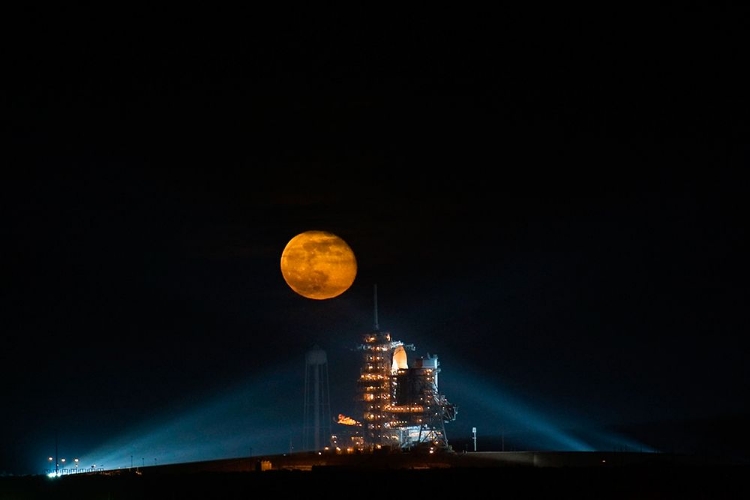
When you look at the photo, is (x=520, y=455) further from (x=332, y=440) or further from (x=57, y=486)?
(x=57, y=486)

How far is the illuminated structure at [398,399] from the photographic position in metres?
87.2

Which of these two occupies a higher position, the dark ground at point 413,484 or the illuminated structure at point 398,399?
the illuminated structure at point 398,399

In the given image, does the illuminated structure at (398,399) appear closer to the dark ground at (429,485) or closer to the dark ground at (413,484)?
the dark ground at (413,484)

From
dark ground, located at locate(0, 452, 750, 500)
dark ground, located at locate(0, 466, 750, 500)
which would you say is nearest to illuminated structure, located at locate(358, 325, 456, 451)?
dark ground, located at locate(0, 452, 750, 500)

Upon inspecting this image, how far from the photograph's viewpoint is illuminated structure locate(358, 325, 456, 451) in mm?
87250

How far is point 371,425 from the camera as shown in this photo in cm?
9094

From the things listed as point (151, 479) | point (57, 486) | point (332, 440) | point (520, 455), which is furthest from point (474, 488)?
point (332, 440)

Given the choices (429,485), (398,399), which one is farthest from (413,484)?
(398,399)

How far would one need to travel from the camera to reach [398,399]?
87.9m

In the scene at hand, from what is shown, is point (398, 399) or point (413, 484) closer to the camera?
point (413, 484)

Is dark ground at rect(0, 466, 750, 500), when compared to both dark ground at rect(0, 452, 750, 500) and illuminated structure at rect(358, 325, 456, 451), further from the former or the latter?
illuminated structure at rect(358, 325, 456, 451)

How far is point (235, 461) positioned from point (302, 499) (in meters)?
34.9

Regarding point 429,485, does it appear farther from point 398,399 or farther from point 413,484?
point 398,399

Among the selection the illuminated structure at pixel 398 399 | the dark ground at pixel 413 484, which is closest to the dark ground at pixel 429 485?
the dark ground at pixel 413 484
